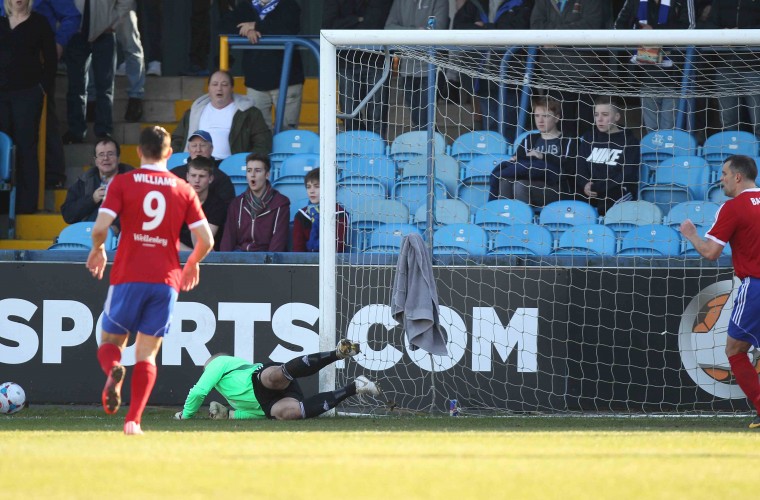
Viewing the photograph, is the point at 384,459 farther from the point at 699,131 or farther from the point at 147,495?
the point at 699,131

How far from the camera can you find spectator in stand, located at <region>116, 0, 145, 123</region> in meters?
13.4

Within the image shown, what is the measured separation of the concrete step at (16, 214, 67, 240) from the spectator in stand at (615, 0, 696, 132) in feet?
18.8

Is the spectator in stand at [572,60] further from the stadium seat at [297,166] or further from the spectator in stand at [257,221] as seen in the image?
the spectator in stand at [257,221]

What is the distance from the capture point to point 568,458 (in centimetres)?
613

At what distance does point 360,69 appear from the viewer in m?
11.3

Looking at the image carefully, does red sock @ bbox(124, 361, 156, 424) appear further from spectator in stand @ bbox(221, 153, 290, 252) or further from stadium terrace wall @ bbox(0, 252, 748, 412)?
spectator in stand @ bbox(221, 153, 290, 252)

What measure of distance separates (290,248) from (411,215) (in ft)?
3.59

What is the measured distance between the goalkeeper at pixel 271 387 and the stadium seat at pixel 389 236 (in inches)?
65.7

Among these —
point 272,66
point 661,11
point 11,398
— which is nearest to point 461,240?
point 661,11

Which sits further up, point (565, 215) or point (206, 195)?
point (206, 195)

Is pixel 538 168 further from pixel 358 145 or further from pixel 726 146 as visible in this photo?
pixel 726 146

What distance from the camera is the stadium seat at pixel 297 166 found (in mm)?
11719

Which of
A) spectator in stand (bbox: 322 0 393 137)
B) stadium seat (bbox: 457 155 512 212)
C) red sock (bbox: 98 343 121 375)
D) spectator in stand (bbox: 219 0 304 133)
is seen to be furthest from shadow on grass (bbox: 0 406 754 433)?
spectator in stand (bbox: 219 0 304 133)

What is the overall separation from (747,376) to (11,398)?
17.4ft
